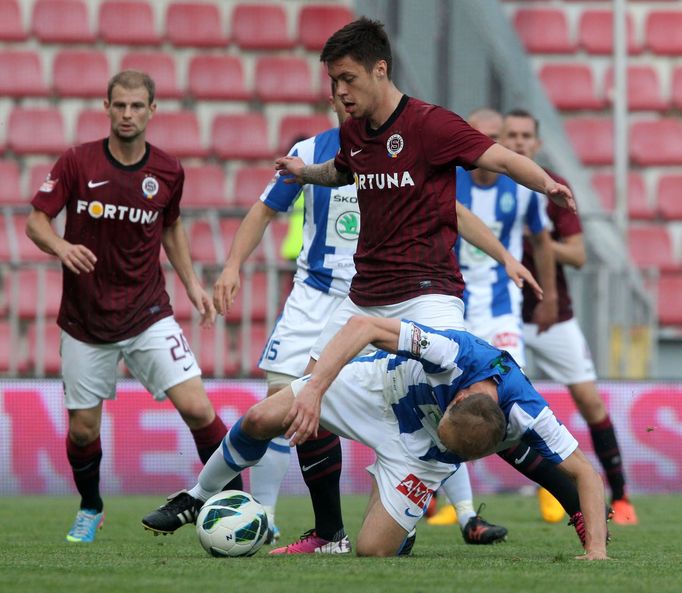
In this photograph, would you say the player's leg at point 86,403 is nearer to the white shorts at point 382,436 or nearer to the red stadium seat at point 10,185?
the white shorts at point 382,436

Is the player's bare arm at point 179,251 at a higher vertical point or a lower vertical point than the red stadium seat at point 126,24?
lower

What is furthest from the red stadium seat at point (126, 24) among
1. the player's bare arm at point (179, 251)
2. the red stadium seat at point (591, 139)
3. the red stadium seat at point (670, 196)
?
the player's bare arm at point (179, 251)

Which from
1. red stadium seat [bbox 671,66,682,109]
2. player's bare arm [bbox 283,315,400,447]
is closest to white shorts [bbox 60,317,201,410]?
player's bare arm [bbox 283,315,400,447]

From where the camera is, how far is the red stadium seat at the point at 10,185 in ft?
44.3

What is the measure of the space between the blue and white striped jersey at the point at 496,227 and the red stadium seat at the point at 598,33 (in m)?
8.70

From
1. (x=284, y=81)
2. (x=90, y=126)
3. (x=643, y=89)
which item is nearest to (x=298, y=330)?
(x=90, y=126)

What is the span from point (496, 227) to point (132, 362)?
2266 millimetres

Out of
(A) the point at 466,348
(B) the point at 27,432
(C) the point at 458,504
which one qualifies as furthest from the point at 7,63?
(A) the point at 466,348

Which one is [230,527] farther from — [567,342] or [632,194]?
[632,194]

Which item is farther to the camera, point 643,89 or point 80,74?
point 643,89

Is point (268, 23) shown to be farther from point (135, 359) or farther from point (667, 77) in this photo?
point (135, 359)

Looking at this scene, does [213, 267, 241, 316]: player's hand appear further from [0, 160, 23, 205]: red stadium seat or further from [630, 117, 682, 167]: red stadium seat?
[630, 117, 682, 167]: red stadium seat

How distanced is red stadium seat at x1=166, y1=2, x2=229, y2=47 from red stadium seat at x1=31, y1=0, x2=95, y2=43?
91 centimetres

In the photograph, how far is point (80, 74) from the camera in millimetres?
14664
